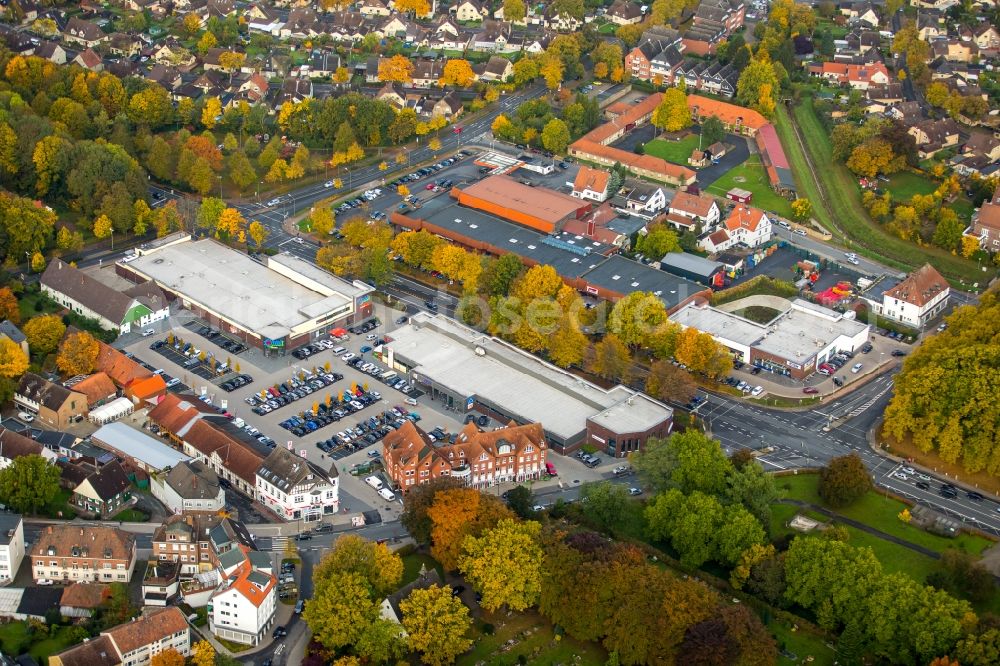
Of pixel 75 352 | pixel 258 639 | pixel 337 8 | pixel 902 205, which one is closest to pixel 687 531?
pixel 258 639

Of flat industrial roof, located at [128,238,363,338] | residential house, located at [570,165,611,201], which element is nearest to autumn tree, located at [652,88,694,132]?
residential house, located at [570,165,611,201]

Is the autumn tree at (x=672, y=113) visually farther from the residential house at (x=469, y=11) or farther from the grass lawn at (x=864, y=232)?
the residential house at (x=469, y=11)

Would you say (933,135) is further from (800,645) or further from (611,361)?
(800,645)

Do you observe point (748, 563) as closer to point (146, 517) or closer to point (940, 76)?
point (146, 517)

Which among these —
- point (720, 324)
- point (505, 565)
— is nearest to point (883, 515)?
point (720, 324)

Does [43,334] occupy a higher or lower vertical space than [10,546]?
higher

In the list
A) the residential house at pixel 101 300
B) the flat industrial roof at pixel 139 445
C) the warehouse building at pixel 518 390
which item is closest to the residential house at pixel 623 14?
the warehouse building at pixel 518 390
